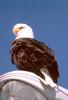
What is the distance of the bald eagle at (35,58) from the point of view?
2.70ft

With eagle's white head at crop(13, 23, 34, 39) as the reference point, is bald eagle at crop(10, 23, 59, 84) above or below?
below

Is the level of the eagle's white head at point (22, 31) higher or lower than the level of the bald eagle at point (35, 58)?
higher

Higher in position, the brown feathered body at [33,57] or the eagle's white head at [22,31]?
the eagle's white head at [22,31]

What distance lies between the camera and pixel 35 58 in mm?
824

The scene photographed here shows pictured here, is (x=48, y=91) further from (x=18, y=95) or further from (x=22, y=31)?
(x=22, y=31)

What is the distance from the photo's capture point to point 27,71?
81 cm

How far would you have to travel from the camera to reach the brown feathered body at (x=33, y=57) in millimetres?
823

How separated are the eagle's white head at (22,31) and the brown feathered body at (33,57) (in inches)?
1.1

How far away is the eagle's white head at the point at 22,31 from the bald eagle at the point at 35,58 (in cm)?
2

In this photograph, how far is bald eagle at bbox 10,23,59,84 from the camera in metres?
0.82

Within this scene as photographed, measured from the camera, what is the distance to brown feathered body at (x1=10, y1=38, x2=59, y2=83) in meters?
0.82

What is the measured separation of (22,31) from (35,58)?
9 cm

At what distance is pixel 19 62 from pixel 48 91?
9 cm

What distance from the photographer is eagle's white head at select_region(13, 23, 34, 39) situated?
867 millimetres
